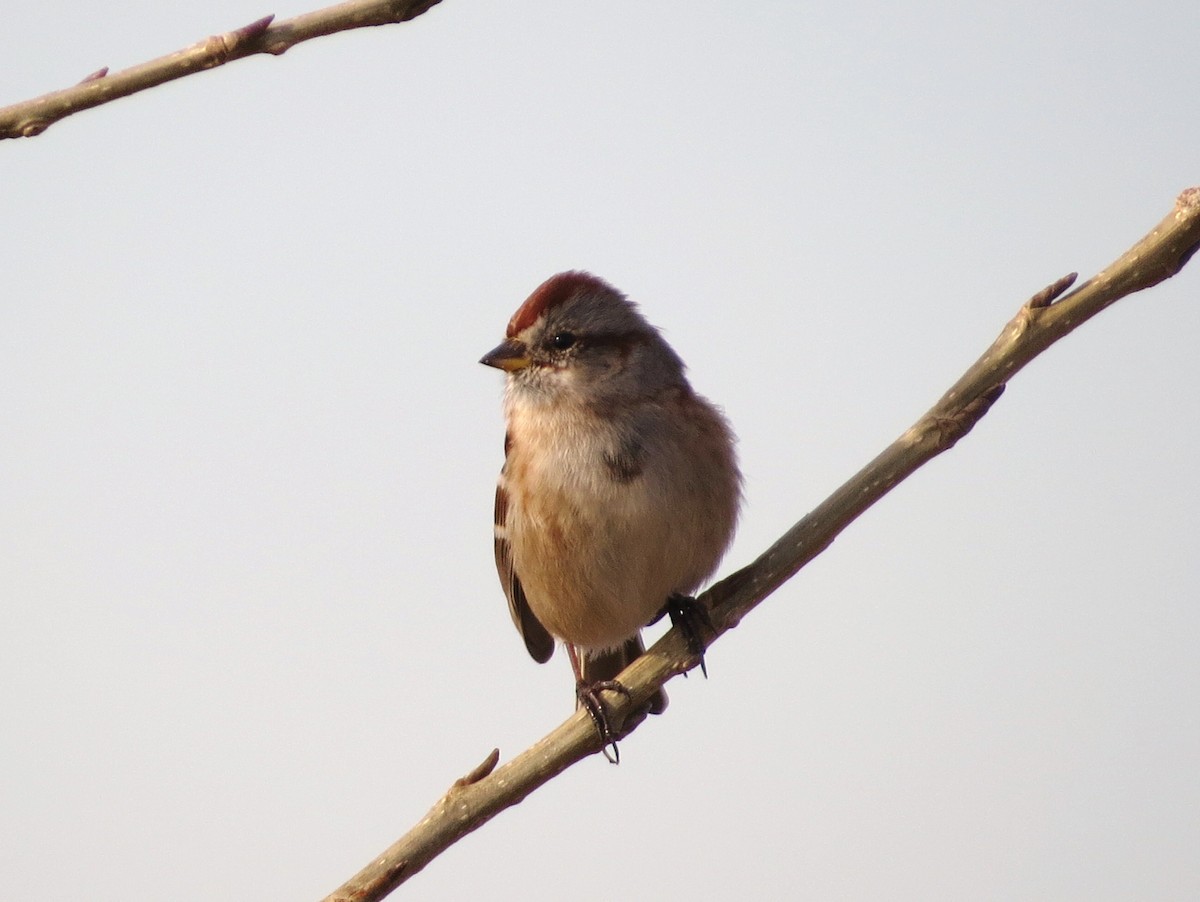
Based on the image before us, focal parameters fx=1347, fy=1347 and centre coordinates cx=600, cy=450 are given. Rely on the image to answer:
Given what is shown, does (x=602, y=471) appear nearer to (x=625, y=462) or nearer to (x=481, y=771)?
(x=625, y=462)

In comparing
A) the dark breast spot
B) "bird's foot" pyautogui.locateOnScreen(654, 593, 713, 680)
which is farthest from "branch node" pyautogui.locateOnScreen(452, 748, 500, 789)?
the dark breast spot

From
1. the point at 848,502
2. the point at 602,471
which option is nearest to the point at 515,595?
the point at 602,471

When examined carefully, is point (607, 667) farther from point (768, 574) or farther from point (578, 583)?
point (768, 574)

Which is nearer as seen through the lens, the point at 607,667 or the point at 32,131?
the point at 32,131

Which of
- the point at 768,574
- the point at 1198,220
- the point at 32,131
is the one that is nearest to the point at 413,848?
the point at 768,574

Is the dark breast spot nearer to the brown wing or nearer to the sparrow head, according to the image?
the sparrow head
